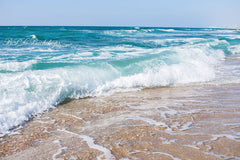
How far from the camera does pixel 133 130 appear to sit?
9.10ft

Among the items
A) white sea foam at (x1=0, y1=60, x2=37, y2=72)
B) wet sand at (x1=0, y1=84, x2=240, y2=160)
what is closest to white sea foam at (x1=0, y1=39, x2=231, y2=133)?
white sea foam at (x1=0, y1=60, x2=37, y2=72)

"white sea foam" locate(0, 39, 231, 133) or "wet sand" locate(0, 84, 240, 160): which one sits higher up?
"white sea foam" locate(0, 39, 231, 133)

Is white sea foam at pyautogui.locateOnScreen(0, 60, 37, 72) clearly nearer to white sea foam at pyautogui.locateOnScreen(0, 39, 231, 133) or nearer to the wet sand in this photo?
white sea foam at pyautogui.locateOnScreen(0, 39, 231, 133)

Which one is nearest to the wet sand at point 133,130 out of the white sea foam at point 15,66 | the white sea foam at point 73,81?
the white sea foam at point 73,81

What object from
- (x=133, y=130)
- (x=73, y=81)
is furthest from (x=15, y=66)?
(x=133, y=130)

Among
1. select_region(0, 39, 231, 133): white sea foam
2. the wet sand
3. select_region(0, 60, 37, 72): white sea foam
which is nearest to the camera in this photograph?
the wet sand

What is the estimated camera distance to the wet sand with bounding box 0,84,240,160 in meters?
2.24

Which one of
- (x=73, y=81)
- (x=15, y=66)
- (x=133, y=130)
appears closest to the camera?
(x=133, y=130)

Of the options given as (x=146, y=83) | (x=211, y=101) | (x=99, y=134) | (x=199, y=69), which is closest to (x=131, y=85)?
(x=146, y=83)

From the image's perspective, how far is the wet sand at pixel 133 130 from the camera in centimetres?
224

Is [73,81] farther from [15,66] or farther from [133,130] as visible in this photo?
[133,130]

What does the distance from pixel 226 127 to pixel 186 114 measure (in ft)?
2.05

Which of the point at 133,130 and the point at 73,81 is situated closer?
the point at 133,130

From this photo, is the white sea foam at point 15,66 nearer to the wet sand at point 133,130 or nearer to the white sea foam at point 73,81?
the white sea foam at point 73,81
